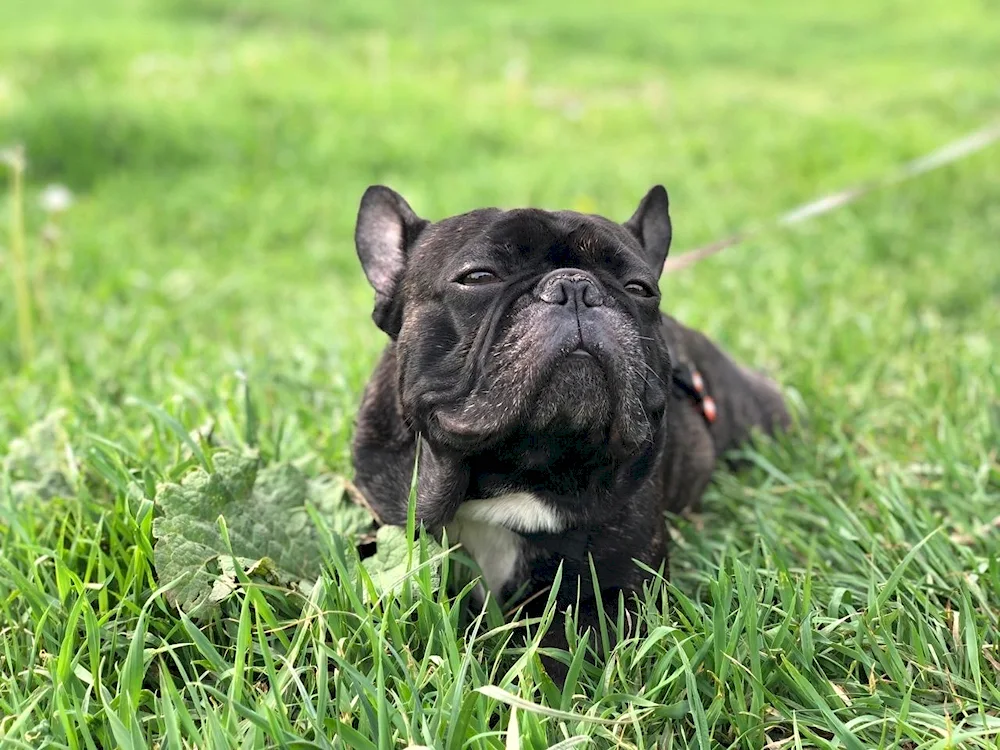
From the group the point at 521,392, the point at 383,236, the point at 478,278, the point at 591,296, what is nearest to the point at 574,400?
the point at 521,392

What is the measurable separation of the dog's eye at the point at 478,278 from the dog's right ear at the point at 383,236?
1.17 ft

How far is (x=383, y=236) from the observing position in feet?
9.43

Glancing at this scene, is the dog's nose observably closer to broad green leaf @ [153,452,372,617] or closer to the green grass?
the green grass

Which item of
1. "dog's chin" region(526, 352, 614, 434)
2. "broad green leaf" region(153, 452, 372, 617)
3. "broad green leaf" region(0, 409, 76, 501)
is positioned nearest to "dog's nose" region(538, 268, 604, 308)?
"dog's chin" region(526, 352, 614, 434)

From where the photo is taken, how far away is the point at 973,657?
95.7 inches

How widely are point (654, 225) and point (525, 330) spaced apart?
0.93 m

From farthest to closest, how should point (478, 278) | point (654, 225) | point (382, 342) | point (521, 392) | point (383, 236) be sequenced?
1. point (382, 342)
2. point (654, 225)
3. point (383, 236)
4. point (478, 278)
5. point (521, 392)

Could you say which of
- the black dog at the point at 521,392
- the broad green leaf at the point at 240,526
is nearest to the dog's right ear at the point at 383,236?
the black dog at the point at 521,392

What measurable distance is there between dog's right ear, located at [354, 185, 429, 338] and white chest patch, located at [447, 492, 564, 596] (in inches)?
22.2

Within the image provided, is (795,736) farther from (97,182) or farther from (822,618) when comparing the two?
(97,182)

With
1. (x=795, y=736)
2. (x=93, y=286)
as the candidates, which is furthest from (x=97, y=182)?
(x=795, y=736)

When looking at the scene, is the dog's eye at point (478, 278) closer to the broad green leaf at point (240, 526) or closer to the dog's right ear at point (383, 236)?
the dog's right ear at point (383, 236)

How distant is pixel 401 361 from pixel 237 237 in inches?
205

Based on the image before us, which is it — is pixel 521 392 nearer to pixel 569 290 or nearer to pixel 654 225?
pixel 569 290
